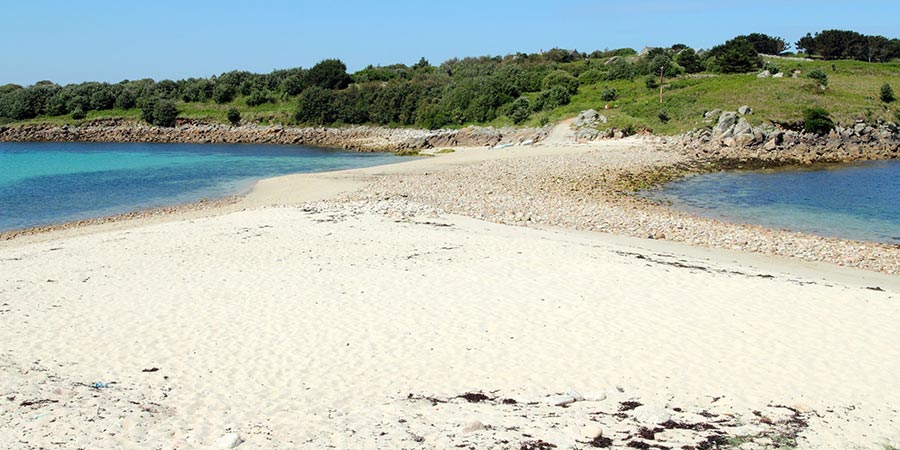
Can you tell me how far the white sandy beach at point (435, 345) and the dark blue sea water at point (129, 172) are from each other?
12.4m

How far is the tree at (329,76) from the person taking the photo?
3004 inches

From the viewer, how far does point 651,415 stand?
6828mm

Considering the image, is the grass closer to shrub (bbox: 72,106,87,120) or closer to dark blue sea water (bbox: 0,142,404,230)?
dark blue sea water (bbox: 0,142,404,230)

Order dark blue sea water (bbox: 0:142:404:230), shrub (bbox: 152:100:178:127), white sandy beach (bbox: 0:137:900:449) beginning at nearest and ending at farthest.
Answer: white sandy beach (bbox: 0:137:900:449) < dark blue sea water (bbox: 0:142:404:230) < shrub (bbox: 152:100:178:127)

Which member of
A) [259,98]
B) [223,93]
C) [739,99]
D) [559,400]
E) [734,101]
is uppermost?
[223,93]

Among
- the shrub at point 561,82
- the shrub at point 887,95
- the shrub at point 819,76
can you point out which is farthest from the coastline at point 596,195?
the shrub at point 561,82

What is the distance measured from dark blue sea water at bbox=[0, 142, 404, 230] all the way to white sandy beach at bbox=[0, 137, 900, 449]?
12404 mm

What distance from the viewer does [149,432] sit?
625cm

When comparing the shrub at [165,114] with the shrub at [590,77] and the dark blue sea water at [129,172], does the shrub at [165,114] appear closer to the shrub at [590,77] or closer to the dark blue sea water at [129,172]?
the dark blue sea water at [129,172]

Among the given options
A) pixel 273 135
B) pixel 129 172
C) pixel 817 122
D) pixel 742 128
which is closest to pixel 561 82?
pixel 742 128

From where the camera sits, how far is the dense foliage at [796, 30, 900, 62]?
7906 centimetres

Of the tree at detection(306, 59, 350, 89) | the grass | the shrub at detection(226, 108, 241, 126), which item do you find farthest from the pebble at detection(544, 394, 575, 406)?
the tree at detection(306, 59, 350, 89)

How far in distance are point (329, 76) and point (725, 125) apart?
156ft

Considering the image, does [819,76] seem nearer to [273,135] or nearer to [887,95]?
[887,95]
